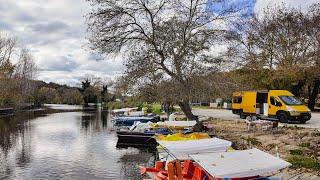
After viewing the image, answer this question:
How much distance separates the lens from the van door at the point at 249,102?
3866 centimetres

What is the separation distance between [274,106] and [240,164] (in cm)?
2452

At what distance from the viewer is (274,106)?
3553 centimetres

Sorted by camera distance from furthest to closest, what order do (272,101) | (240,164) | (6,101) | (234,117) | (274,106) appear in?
(6,101) → (234,117) → (272,101) → (274,106) → (240,164)

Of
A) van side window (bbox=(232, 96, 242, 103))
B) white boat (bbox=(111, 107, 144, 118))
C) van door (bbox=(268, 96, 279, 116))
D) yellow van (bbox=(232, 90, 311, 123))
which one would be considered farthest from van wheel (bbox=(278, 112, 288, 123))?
white boat (bbox=(111, 107, 144, 118))

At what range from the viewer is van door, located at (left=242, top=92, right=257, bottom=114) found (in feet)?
127

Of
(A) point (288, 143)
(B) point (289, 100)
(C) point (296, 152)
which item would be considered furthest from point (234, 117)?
(C) point (296, 152)

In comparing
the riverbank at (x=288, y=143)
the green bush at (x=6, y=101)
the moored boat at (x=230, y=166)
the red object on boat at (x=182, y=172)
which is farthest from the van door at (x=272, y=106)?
the green bush at (x=6, y=101)

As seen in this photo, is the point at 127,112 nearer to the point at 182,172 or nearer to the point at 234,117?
the point at 234,117

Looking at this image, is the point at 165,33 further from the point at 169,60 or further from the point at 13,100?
the point at 13,100

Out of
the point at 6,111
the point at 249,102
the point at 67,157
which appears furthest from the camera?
the point at 6,111

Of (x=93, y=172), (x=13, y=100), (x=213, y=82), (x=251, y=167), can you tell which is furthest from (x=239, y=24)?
(x=13, y=100)

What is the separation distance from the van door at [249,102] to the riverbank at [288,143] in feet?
16.9

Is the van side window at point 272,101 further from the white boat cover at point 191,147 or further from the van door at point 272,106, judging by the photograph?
the white boat cover at point 191,147

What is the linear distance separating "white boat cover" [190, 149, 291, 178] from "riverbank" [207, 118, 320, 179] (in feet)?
11.9
